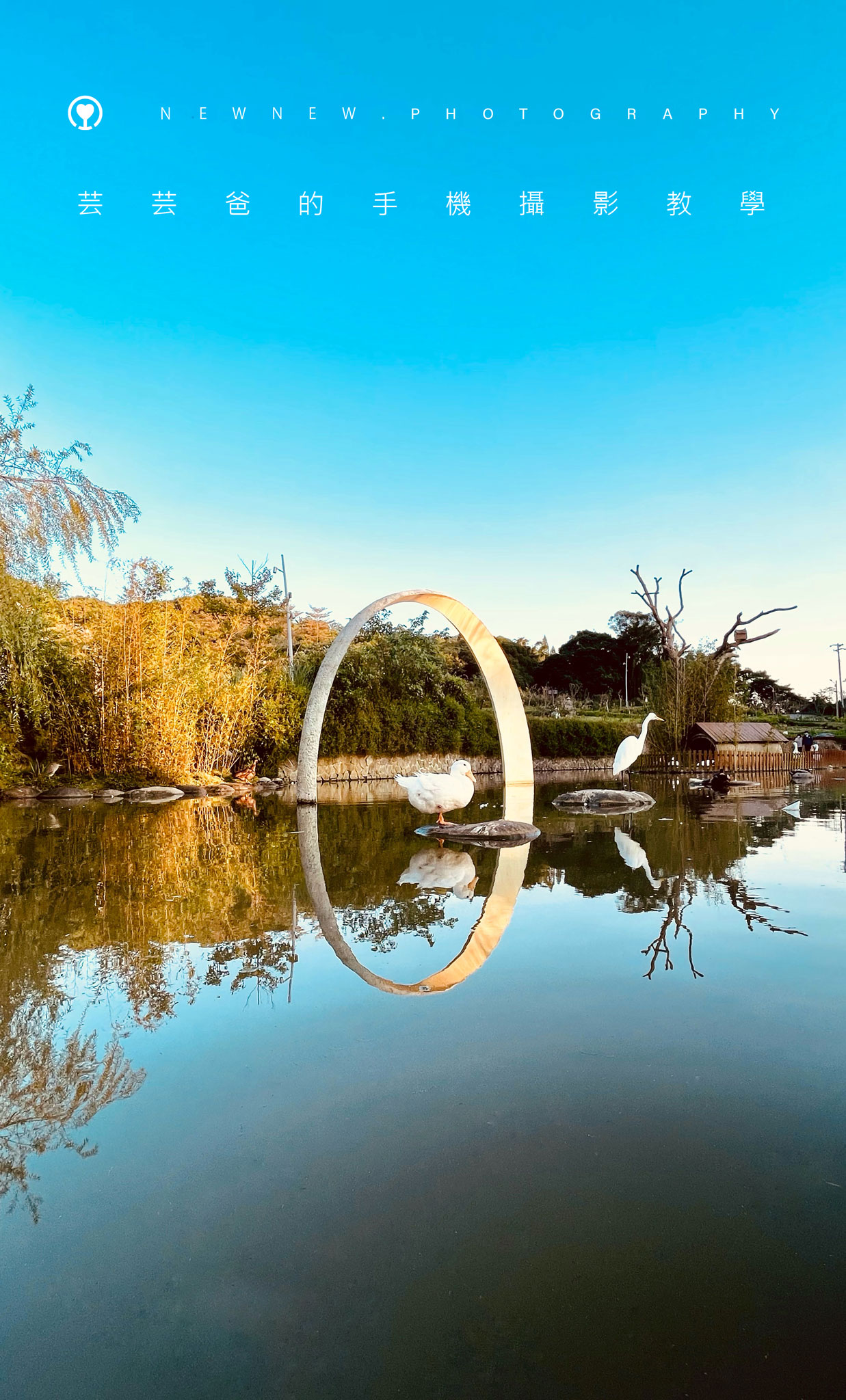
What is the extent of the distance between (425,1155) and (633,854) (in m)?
4.00

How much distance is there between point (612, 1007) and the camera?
2.30 metres

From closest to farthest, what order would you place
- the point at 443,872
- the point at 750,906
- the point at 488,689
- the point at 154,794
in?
the point at 750,906 < the point at 443,872 < the point at 488,689 < the point at 154,794

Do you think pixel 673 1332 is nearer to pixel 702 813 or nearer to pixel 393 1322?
pixel 393 1322

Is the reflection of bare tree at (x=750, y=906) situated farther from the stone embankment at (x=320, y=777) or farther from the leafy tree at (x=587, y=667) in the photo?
the leafy tree at (x=587, y=667)

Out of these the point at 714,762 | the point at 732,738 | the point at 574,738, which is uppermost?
the point at 574,738

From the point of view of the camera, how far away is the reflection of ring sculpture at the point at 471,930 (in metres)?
2.57

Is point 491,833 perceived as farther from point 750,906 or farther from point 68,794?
point 68,794

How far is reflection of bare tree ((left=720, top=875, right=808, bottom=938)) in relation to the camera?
10.5ft

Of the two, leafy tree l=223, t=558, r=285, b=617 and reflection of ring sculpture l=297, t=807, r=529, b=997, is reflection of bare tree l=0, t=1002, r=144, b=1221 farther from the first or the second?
leafy tree l=223, t=558, r=285, b=617

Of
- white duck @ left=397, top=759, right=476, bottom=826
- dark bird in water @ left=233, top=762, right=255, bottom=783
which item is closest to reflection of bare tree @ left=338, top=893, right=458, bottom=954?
white duck @ left=397, top=759, right=476, bottom=826

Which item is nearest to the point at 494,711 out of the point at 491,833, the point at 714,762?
the point at 491,833

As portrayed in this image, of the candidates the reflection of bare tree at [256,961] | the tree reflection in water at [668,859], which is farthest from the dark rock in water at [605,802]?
the reflection of bare tree at [256,961]

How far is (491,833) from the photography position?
6.11 metres

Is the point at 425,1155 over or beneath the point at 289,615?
beneath
